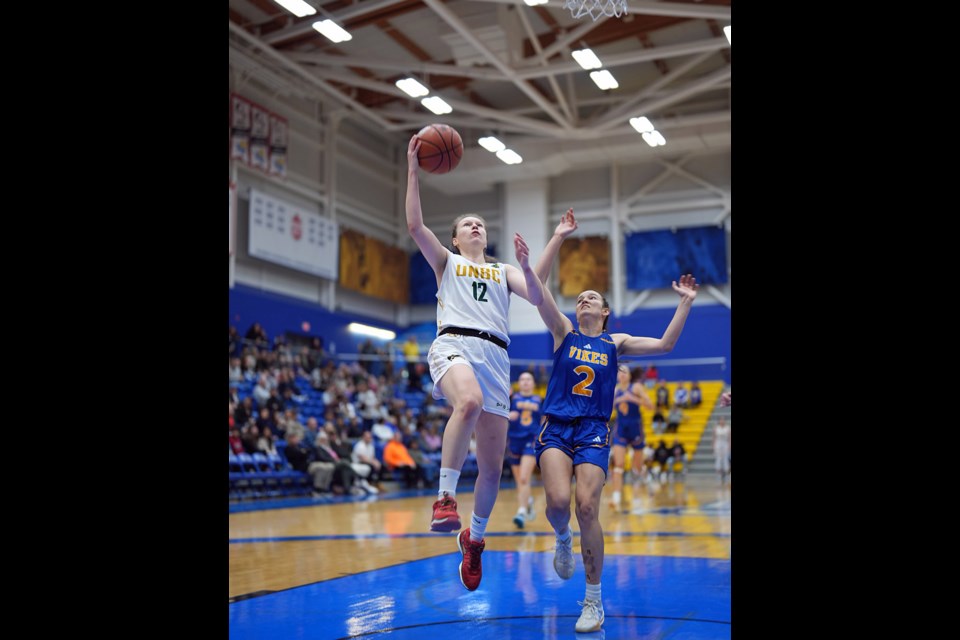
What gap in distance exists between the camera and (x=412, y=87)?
803 inches

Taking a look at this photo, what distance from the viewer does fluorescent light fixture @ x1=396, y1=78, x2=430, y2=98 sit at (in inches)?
793

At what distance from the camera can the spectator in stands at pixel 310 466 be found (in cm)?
1628

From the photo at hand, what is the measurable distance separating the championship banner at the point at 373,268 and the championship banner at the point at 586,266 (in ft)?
16.9

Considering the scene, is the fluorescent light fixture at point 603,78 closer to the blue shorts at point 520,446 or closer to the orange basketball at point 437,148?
the blue shorts at point 520,446

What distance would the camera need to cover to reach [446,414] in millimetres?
21734

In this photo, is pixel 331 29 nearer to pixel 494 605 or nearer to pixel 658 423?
pixel 658 423

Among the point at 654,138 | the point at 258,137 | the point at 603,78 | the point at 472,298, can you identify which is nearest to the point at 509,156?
the point at 654,138

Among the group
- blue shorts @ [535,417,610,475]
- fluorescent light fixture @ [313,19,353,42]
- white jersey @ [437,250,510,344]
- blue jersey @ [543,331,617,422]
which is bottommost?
blue shorts @ [535,417,610,475]

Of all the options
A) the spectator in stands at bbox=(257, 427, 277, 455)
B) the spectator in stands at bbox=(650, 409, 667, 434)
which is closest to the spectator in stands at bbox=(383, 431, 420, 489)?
the spectator in stands at bbox=(257, 427, 277, 455)

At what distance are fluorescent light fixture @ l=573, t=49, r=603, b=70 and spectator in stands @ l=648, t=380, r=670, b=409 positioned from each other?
30.4ft

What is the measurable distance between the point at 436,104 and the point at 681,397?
10093 millimetres

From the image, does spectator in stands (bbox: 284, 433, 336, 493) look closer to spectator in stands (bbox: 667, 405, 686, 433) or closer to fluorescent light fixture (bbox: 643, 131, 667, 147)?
spectator in stands (bbox: 667, 405, 686, 433)

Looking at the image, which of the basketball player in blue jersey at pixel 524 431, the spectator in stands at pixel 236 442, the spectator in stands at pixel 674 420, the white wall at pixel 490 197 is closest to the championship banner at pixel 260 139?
the white wall at pixel 490 197
